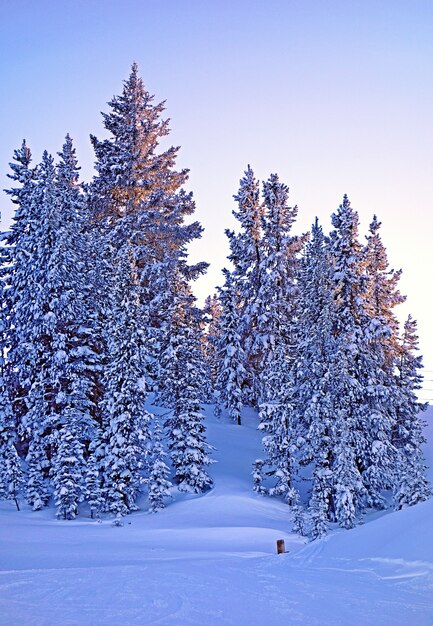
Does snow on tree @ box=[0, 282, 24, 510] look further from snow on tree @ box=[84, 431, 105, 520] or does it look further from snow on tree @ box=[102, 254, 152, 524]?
snow on tree @ box=[102, 254, 152, 524]

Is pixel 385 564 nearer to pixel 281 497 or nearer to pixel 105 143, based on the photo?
pixel 281 497

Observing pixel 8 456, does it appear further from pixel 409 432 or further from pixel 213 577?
pixel 409 432

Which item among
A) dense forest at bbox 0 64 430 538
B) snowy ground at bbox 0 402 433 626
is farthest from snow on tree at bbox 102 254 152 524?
snowy ground at bbox 0 402 433 626

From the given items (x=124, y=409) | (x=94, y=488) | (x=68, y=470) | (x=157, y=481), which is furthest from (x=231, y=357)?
(x=68, y=470)

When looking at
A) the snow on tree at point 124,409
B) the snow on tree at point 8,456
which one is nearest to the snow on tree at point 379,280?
the snow on tree at point 124,409

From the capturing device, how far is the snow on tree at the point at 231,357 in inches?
1497

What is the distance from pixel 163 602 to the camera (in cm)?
854

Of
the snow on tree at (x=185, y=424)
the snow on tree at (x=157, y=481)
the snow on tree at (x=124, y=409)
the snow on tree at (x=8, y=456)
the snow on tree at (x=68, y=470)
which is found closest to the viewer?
the snow on tree at (x=68, y=470)

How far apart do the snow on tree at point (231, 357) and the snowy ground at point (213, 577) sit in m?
17.3

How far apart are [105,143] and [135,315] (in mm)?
22493

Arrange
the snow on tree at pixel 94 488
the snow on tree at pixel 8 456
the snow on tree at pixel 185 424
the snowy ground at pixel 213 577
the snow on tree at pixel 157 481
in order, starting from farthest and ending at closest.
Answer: the snow on tree at pixel 185 424, the snow on tree at pixel 157 481, the snow on tree at pixel 8 456, the snow on tree at pixel 94 488, the snowy ground at pixel 213 577

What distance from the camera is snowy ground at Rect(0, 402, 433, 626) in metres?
7.76

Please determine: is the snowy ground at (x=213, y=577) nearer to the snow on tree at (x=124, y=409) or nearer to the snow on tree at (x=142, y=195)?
the snow on tree at (x=124, y=409)

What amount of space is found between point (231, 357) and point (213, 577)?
27404 millimetres
